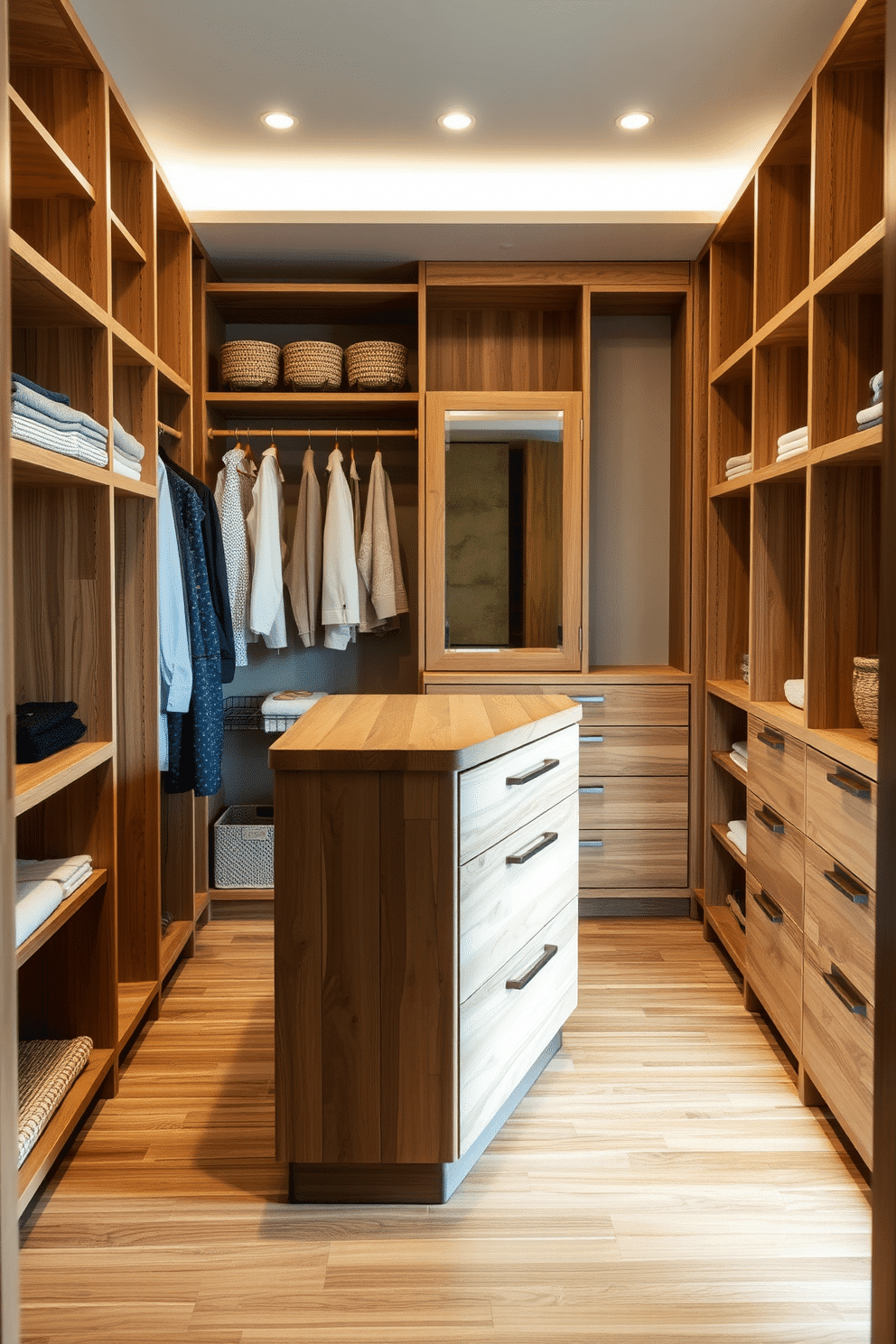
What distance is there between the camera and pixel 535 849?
235 centimetres

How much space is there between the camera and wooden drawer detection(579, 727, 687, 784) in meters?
3.79

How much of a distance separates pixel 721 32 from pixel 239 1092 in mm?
2915

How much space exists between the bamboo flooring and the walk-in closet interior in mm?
10

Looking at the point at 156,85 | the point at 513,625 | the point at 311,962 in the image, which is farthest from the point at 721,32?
the point at 311,962

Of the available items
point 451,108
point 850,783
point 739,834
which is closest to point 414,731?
point 850,783

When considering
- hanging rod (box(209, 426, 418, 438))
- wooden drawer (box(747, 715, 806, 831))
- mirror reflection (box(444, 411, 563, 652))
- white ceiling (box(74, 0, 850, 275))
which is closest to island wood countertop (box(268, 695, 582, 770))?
wooden drawer (box(747, 715, 806, 831))

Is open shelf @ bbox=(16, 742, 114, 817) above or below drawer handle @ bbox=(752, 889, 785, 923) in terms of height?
above

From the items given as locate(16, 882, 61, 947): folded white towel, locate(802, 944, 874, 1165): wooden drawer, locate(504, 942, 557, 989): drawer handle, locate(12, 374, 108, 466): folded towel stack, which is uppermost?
locate(12, 374, 108, 466): folded towel stack

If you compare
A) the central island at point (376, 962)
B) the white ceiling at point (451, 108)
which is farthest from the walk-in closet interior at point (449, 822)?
the white ceiling at point (451, 108)

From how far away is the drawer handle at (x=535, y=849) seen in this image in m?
2.23

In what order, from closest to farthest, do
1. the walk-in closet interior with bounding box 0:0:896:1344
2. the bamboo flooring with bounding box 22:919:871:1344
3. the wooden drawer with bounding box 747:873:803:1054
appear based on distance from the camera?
the bamboo flooring with bounding box 22:919:871:1344
the walk-in closet interior with bounding box 0:0:896:1344
the wooden drawer with bounding box 747:873:803:1054

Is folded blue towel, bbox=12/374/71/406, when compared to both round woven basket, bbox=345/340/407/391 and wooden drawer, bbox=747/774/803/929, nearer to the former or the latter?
round woven basket, bbox=345/340/407/391

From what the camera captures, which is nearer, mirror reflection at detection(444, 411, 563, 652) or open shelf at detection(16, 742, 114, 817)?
open shelf at detection(16, 742, 114, 817)

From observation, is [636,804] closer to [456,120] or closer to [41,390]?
[456,120]
